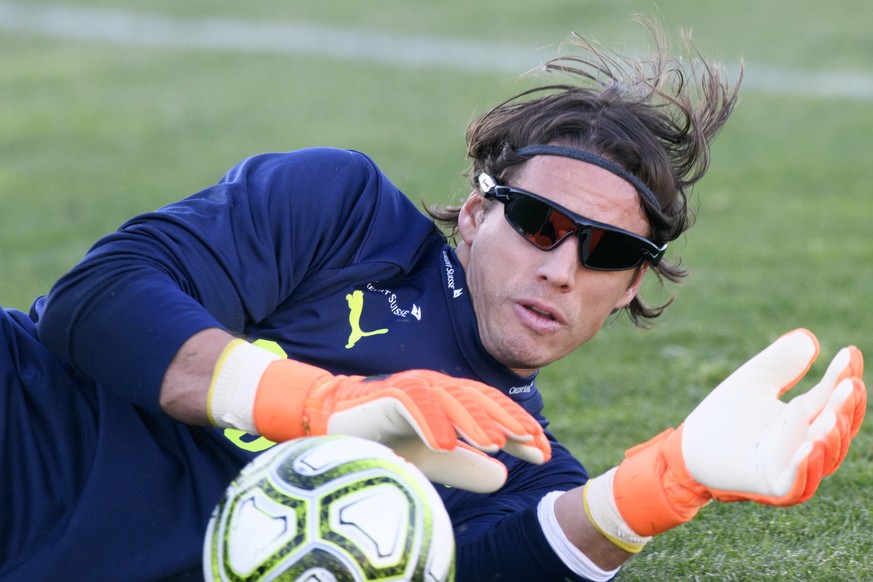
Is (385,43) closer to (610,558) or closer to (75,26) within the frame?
(75,26)

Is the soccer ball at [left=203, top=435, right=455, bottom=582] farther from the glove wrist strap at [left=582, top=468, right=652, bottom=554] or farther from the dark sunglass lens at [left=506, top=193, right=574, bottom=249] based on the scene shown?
the dark sunglass lens at [left=506, top=193, right=574, bottom=249]

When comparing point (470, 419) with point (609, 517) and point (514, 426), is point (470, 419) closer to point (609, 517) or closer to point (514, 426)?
point (514, 426)

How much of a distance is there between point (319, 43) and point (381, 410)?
41.8 ft

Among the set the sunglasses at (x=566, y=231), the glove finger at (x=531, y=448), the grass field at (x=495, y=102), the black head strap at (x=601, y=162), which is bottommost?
the grass field at (x=495, y=102)

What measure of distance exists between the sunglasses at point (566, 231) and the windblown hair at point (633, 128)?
132mm

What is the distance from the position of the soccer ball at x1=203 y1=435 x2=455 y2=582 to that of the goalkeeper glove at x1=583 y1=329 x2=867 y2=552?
51 cm

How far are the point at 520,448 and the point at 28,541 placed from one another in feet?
3.64

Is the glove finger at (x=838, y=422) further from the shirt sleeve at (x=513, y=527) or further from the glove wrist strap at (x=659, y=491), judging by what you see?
the shirt sleeve at (x=513, y=527)

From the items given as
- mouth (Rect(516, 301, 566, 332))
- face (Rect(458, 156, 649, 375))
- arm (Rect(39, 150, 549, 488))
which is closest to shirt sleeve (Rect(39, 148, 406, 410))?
arm (Rect(39, 150, 549, 488))

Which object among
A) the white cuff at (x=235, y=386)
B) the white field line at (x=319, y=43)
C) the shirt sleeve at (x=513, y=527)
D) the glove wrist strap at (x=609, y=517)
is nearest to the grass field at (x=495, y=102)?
the white field line at (x=319, y=43)

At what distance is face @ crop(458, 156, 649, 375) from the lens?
9.86 feet

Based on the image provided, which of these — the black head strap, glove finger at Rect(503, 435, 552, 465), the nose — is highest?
the black head strap

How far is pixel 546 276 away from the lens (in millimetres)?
2980

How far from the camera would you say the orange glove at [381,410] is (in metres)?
2.34
